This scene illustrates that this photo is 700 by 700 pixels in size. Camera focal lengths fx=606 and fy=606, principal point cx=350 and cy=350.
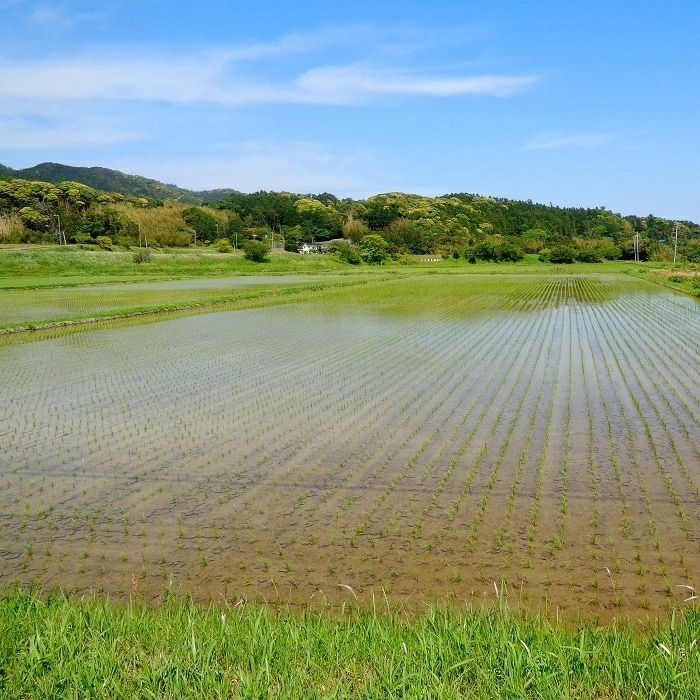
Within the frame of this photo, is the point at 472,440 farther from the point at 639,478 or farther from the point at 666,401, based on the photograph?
the point at 666,401

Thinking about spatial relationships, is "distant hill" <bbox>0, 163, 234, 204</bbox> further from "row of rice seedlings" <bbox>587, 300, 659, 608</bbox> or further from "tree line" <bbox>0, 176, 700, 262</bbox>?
"row of rice seedlings" <bbox>587, 300, 659, 608</bbox>

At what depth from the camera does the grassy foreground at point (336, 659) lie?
225 cm

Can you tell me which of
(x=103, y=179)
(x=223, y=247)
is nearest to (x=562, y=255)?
(x=223, y=247)

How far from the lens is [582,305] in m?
22.1

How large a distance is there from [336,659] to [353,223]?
305 feet

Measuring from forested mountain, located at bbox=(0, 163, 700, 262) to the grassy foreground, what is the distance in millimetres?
60960

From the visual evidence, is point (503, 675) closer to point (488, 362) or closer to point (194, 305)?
point (488, 362)

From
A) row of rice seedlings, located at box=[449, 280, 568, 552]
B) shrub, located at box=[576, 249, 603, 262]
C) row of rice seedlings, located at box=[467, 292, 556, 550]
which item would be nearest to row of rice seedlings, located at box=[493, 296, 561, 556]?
row of rice seedlings, located at box=[467, 292, 556, 550]

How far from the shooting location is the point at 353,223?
93.1 metres

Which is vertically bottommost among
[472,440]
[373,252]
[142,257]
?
[472,440]

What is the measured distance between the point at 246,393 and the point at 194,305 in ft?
46.9

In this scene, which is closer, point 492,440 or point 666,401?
point 492,440

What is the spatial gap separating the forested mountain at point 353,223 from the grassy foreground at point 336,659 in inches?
2400

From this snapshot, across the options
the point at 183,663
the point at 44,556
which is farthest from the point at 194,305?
the point at 183,663
